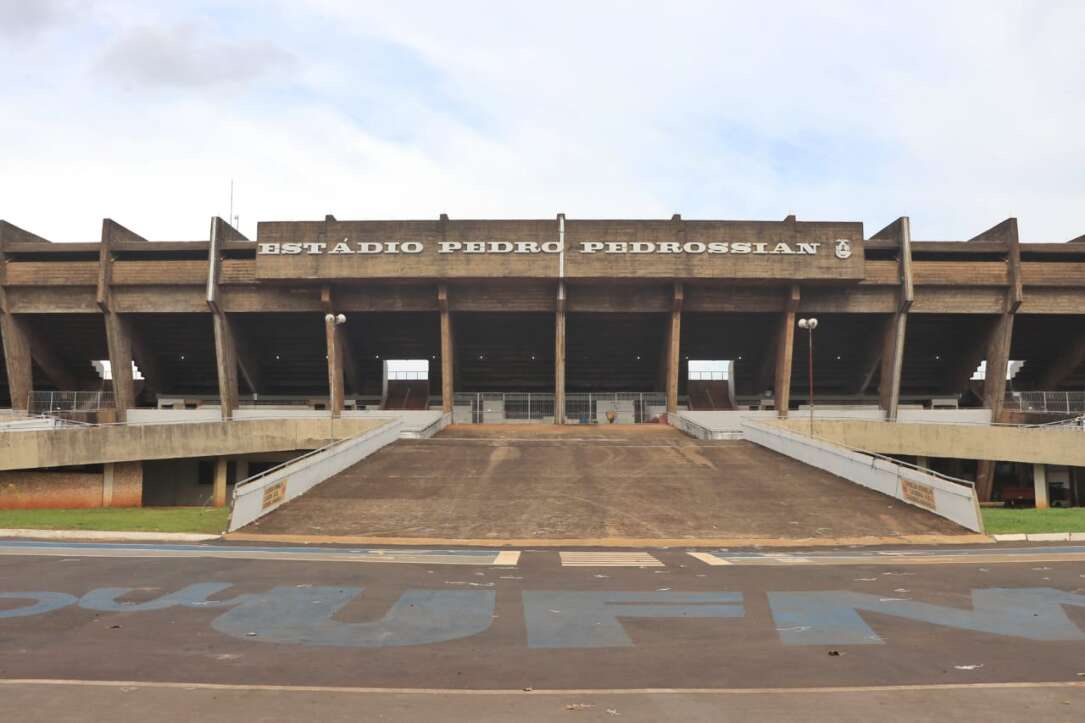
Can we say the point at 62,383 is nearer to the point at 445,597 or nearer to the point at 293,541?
the point at 293,541

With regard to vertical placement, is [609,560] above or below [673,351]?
below

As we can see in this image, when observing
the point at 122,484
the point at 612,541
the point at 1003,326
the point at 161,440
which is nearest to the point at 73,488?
the point at 122,484

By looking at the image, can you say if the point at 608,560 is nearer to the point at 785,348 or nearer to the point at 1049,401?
the point at 785,348

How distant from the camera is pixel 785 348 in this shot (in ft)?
168

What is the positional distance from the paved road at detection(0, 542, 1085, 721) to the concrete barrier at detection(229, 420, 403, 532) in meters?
4.68

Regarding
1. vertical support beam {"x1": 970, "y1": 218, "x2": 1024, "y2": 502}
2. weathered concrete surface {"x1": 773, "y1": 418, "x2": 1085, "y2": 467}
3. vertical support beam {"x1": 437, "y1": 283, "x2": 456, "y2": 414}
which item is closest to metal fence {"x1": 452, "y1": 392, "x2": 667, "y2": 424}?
vertical support beam {"x1": 437, "y1": 283, "x2": 456, "y2": 414}

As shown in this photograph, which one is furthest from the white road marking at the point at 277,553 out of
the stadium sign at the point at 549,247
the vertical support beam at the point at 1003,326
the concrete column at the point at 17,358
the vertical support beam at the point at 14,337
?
the vertical support beam at the point at 1003,326

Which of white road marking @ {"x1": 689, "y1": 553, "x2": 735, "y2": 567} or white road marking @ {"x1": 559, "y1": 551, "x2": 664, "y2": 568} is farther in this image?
white road marking @ {"x1": 689, "y1": 553, "x2": 735, "y2": 567}

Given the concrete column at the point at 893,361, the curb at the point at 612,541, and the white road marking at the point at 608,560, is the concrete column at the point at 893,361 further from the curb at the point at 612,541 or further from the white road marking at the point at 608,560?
the white road marking at the point at 608,560

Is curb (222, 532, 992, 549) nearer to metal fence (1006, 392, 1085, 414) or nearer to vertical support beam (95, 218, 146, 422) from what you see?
metal fence (1006, 392, 1085, 414)

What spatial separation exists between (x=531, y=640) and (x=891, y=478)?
18.8 meters

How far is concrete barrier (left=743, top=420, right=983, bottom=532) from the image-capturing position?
2014 centimetres

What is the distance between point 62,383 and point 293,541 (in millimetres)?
50848

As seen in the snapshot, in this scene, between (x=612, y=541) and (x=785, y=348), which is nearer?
(x=612, y=541)
